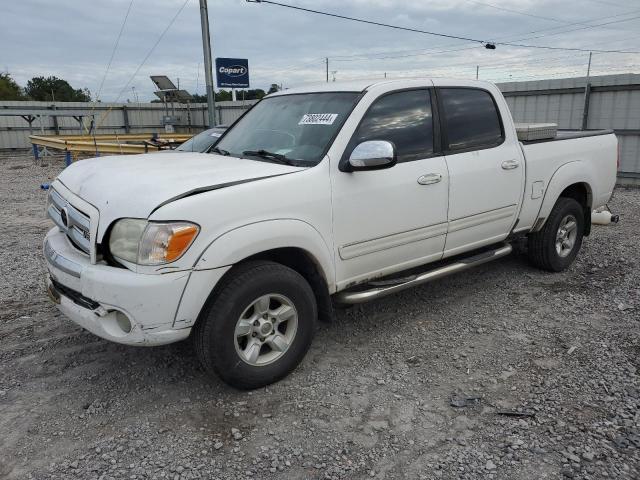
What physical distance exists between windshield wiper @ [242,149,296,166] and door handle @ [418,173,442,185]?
3.32ft

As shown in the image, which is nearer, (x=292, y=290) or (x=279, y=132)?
(x=292, y=290)

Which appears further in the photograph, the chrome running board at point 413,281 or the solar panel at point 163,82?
the solar panel at point 163,82

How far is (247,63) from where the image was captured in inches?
554

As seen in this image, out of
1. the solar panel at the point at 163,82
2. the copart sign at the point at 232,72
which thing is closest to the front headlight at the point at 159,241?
the copart sign at the point at 232,72

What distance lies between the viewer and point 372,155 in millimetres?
3414

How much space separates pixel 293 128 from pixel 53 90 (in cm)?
5107

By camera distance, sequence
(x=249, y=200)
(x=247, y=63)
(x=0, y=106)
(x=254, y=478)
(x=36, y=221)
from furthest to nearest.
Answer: (x=0, y=106)
(x=247, y=63)
(x=36, y=221)
(x=249, y=200)
(x=254, y=478)

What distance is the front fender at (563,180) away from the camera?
519cm

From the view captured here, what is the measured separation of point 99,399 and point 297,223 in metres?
1.66

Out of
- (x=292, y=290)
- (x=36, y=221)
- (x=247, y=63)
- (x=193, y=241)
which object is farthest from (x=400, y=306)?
(x=247, y=63)

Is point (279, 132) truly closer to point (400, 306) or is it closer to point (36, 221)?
point (400, 306)

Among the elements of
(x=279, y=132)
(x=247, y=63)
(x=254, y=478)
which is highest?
(x=247, y=63)

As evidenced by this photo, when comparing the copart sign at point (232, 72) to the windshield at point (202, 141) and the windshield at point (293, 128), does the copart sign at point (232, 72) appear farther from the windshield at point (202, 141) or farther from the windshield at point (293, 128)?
the windshield at point (293, 128)

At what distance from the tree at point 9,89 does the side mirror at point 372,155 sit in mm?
45144
